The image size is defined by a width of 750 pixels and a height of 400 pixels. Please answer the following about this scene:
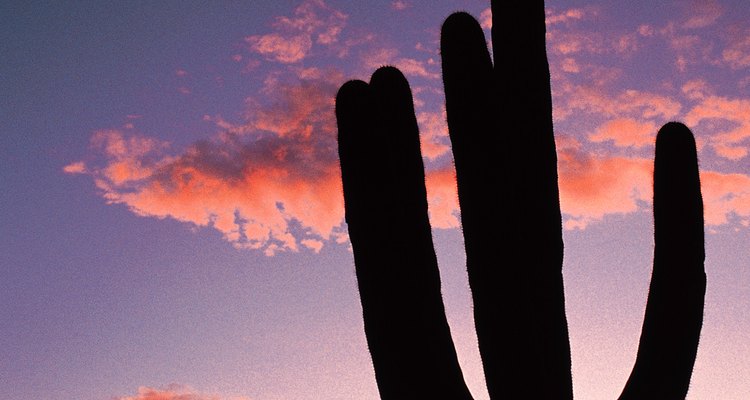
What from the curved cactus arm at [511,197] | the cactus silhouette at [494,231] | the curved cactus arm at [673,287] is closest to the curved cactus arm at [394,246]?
the cactus silhouette at [494,231]

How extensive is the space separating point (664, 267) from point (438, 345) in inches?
69.3

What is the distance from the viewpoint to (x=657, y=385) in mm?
5348

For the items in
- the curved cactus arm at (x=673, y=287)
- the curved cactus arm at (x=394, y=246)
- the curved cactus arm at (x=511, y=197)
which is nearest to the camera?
the curved cactus arm at (x=511, y=197)

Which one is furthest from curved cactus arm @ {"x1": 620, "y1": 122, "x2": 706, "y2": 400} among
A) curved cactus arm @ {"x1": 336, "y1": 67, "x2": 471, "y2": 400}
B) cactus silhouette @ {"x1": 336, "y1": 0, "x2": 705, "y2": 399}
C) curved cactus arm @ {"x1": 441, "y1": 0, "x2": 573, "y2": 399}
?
curved cactus arm @ {"x1": 336, "y1": 67, "x2": 471, "y2": 400}

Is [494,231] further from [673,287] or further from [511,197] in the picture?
[673,287]

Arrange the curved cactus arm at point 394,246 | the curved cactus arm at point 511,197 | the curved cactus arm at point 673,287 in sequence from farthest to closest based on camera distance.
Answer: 1. the curved cactus arm at point 673,287
2. the curved cactus arm at point 394,246
3. the curved cactus arm at point 511,197

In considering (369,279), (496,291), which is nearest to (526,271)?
(496,291)

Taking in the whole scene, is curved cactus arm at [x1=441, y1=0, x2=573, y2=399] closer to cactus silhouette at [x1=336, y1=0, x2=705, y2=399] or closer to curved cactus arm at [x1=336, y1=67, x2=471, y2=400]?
cactus silhouette at [x1=336, y1=0, x2=705, y2=399]

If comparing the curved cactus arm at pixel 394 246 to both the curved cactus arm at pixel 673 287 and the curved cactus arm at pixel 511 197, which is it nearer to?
the curved cactus arm at pixel 511 197

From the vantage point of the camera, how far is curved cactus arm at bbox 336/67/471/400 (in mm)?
5090

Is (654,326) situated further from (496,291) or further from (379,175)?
(379,175)

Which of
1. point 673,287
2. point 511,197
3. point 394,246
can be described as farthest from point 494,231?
point 673,287

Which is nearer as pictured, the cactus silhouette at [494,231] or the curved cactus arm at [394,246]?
the cactus silhouette at [494,231]

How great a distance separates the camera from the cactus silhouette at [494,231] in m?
4.93
